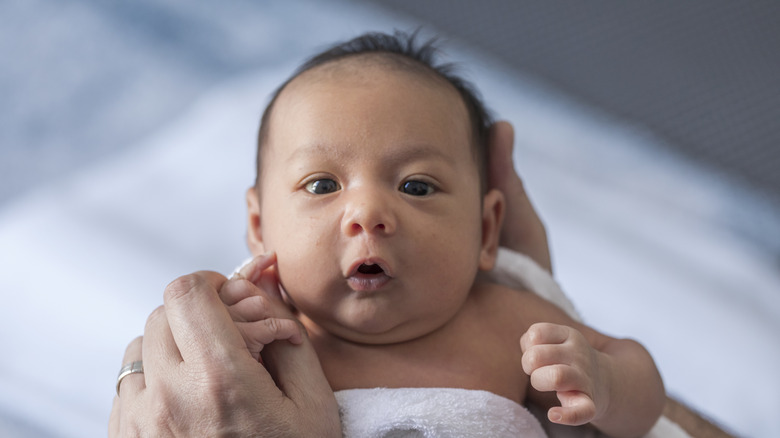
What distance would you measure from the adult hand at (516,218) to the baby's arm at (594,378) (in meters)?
0.28

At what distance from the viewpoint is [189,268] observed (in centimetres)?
200

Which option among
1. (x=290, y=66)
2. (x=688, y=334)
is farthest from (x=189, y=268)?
(x=688, y=334)

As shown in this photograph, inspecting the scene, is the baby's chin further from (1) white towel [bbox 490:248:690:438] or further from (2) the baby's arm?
(1) white towel [bbox 490:248:690:438]

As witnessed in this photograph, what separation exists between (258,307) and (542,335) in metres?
0.37

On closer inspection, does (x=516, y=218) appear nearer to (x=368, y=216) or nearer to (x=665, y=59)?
(x=368, y=216)

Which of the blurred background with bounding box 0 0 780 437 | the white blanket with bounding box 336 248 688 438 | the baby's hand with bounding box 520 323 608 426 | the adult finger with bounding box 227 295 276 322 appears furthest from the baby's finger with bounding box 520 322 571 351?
the blurred background with bounding box 0 0 780 437

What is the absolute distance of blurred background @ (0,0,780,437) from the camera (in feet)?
6.12

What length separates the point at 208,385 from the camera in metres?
0.84

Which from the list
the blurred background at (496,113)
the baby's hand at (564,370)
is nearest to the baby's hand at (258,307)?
the baby's hand at (564,370)

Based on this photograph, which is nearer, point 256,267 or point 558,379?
point 558,379

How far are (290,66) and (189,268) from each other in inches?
35.4

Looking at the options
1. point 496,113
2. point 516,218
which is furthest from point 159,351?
point 496,113

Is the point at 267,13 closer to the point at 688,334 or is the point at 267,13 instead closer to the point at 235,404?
the point at 688,334

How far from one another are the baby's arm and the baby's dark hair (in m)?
0.36
